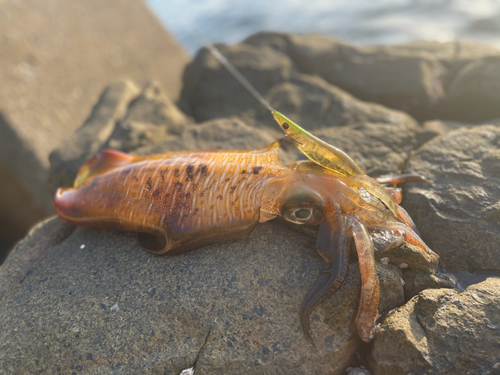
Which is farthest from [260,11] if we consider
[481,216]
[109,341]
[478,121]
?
[109,341]

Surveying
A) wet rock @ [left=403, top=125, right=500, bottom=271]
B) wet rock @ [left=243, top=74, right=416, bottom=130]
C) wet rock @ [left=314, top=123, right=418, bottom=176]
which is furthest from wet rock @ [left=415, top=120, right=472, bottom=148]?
wet rock @ [left=403, top=125, right=500, bottom=271]

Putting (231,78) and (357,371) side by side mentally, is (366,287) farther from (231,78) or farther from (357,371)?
(231,78)

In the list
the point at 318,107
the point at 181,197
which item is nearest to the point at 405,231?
the point at 181,197

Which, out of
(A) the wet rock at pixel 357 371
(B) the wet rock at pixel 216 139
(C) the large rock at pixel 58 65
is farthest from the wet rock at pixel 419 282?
(C) the large rock at pixel 58 65

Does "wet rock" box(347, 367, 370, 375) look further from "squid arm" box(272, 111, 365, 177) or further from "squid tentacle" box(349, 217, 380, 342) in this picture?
"squid arm" box(272, 111, 365, 177)

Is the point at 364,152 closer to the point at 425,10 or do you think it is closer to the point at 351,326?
the point at 351,326

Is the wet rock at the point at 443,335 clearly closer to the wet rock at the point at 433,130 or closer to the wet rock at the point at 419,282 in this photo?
the wet rock at the point at 419,282
